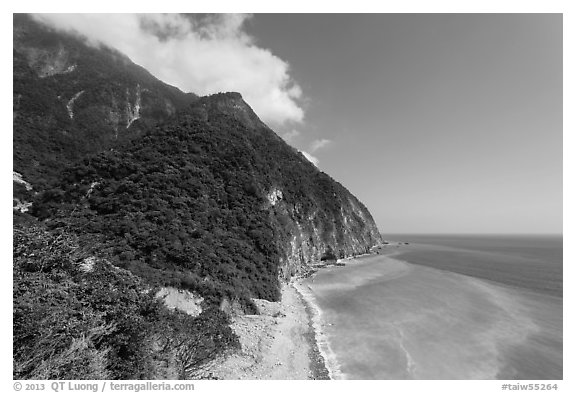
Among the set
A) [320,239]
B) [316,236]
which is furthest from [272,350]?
[320,239]

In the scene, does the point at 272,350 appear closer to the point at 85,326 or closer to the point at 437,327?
the point at 85,326

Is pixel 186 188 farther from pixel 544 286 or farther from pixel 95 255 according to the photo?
pixel 544 286

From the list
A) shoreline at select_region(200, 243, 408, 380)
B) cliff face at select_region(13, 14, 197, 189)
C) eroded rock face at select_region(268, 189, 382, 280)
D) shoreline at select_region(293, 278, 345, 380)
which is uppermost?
cliff face at select_region(13, 14, 197, 189)

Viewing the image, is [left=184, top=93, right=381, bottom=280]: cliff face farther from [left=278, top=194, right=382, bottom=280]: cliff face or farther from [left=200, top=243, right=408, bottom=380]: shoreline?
[left=200, top=243, right=408, bottom=380]: shoreline

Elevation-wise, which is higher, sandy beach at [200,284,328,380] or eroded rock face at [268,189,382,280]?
eroded rock face at [268,189,382,280]

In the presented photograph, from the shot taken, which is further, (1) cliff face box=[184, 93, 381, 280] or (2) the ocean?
(1) cliff face box=[184, 93, 381, 280]

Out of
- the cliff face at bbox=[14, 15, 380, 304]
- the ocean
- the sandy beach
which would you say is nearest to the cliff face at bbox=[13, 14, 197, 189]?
the cliff face at bbox=[14, 15, 380, 304]
